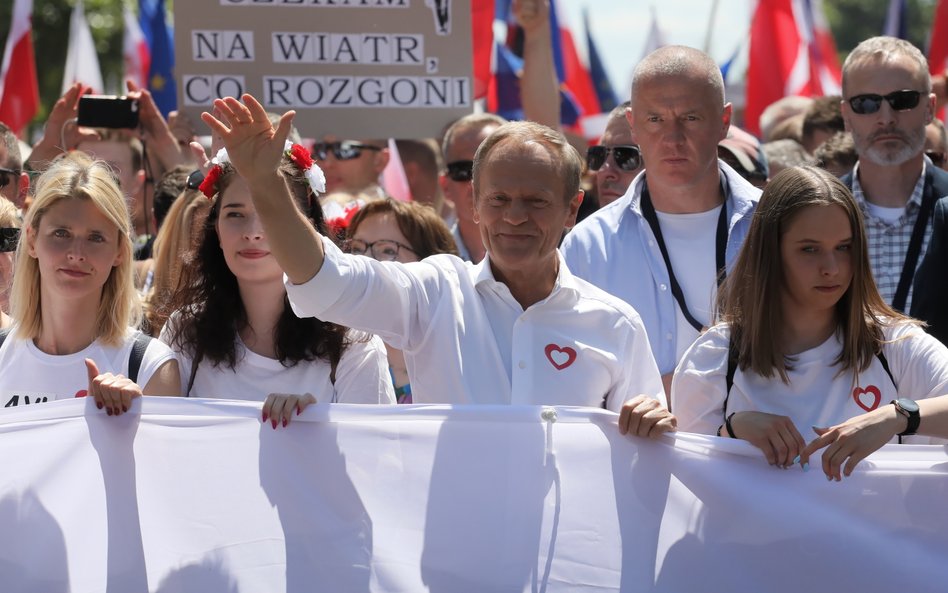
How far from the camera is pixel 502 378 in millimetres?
3557

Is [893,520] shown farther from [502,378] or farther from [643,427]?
[502,378]

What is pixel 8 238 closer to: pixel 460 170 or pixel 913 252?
pixel 460 170

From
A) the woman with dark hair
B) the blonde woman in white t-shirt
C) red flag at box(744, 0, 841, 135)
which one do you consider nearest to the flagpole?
red flag at box(744, 0, 841, 135)

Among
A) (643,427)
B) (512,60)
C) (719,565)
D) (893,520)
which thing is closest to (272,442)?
(643,427)

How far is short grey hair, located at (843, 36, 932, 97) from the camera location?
5641mm

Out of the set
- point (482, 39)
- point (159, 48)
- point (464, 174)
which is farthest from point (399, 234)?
point (159, 48)

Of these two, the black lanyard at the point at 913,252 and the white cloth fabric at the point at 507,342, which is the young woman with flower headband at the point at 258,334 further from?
the black lanyard at the point at 913,252

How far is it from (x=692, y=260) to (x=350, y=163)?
9.64 ft

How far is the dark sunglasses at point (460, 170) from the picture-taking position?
20.2 feet

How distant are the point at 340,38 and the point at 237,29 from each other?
1.64ft

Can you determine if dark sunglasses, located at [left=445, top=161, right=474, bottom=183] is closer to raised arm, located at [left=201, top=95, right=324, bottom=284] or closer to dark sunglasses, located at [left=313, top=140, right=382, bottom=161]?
dark sunglasses, located at [left=313, top=140, right=382, bottom=161]

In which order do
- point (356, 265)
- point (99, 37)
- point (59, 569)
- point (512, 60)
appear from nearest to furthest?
1. point (356, 265)
2. point (59, 569)
3. point (512, 60)
4. point (99, 37)

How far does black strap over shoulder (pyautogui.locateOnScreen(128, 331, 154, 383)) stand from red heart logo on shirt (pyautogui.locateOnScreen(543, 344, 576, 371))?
4.06 ft

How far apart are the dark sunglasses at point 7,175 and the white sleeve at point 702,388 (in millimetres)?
3240
